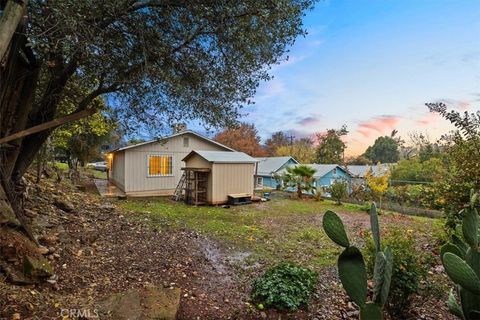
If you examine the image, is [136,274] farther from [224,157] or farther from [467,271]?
[224,157]

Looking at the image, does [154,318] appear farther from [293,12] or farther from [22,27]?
[293,12]

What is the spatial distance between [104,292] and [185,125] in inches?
140

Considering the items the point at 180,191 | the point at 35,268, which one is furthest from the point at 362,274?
the point at 180,191

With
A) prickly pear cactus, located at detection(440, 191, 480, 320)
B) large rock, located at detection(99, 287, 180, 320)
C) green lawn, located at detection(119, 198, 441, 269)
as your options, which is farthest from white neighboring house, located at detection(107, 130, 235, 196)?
prickly pear cactus, located at detection(440, 191, 480, 320)

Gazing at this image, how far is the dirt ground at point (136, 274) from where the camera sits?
2791 mm

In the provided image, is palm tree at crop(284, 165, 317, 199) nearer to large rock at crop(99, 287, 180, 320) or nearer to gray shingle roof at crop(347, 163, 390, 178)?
gray shingle roof at crop(347, 163, 390, 178)

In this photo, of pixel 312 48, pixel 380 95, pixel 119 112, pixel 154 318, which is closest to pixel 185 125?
pixel 119 112

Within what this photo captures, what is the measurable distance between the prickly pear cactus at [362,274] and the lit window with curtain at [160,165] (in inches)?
545

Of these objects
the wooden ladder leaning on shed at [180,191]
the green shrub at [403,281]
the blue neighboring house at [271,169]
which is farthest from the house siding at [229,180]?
the blue neighboring house at [271,169]

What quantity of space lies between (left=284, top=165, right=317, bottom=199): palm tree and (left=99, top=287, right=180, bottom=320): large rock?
12.7 meters

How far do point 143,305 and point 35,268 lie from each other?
1.29 meters

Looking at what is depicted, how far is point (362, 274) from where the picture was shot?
1.83 m

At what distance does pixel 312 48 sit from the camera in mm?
8555

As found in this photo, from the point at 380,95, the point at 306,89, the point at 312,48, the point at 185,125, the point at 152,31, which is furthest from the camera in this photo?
the point at 306,89
